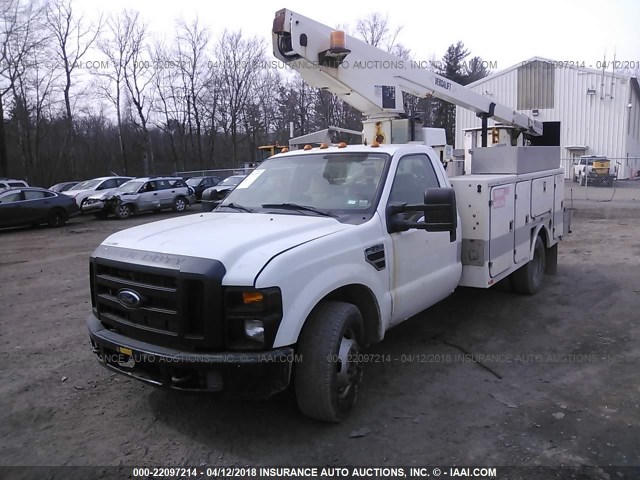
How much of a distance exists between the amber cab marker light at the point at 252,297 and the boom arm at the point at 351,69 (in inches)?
141

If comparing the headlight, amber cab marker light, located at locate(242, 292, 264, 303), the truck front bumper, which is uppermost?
amber cab marker light, located at locate(242, 292, 264, 303)

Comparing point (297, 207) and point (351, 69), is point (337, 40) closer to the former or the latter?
point (351, 69)

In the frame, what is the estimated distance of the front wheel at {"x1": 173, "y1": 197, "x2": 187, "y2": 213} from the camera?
23.0 metres

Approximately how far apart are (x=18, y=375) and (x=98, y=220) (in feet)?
55.7

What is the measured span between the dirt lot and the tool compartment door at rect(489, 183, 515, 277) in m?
0.78

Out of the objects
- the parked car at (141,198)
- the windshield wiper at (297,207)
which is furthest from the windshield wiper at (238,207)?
the parked car at (141,198)

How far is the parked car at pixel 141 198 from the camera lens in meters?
20.4

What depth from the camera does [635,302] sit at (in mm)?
6828

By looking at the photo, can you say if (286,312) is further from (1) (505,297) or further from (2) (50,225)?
(2) (50,225)

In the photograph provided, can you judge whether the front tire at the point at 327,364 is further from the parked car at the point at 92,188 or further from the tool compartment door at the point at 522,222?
the parked car at the point at 92,188

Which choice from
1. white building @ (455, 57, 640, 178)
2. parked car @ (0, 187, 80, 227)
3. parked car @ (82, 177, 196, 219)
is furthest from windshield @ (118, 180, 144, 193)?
white building @ (455, 57, 640, 178)

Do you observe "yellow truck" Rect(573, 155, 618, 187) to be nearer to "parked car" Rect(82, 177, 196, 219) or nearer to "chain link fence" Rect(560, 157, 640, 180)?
"chain link fence" Rect(560, 157, 640, 180)

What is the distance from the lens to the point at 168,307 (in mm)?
3336

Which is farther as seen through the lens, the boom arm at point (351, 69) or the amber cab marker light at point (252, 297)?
→ the boom arm at point (351, 69)
